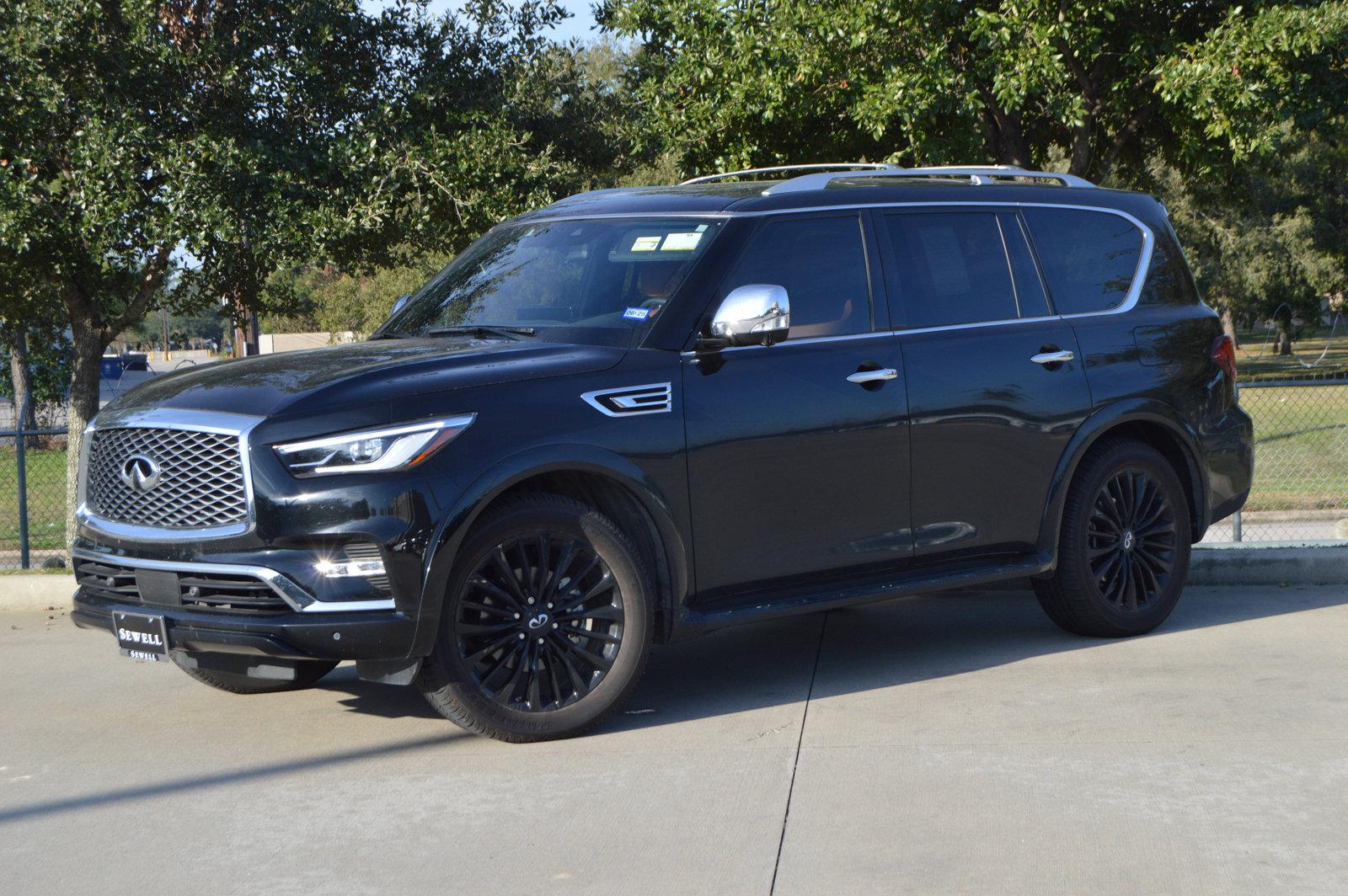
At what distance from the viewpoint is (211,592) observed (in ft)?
17.5

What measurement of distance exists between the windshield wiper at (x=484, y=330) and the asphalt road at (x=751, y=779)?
1.54 metres

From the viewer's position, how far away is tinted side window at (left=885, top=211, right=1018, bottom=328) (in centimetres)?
660

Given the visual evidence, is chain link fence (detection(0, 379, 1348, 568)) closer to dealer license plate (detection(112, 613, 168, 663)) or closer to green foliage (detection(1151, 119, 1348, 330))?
dealer license plate (detection(112, 613, 168, 663))

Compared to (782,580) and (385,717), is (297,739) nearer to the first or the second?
(385,717)

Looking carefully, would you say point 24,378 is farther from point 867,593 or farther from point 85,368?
point 867,593

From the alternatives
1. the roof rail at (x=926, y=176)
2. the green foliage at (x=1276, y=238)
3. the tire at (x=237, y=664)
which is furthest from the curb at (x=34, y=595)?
the green foliage at (x=1276, y=238)

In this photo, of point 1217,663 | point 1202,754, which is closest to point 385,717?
point 1202,754

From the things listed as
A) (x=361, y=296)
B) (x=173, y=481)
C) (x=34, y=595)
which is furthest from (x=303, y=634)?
(x=361, y=296)

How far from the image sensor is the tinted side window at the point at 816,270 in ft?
20.5

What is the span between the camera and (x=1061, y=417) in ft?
22.6

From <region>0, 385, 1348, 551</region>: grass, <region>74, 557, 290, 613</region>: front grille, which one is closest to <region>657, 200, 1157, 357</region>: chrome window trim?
<region>74, 557, 290, 613</region>: front grille

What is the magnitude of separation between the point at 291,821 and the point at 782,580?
216 cm

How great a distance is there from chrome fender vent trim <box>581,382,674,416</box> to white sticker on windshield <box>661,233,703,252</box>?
26.6 inches

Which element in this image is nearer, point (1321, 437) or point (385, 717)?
point (385, 717)
